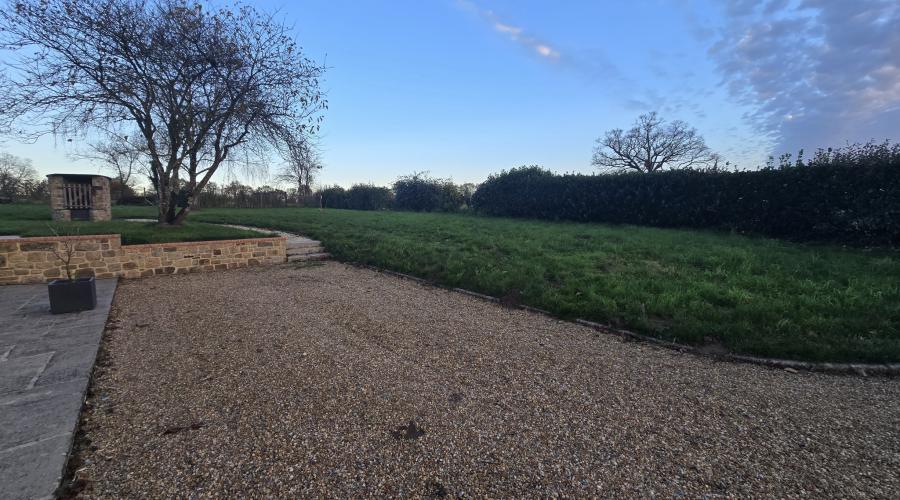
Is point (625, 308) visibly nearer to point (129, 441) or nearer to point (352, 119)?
point (129, 441)

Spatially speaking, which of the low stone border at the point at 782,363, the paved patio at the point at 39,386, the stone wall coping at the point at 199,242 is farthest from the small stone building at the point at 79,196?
the low stone border at the point at 782,363

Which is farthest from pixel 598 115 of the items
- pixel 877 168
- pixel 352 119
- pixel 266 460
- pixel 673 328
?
pixel 266 460

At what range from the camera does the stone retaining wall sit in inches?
230

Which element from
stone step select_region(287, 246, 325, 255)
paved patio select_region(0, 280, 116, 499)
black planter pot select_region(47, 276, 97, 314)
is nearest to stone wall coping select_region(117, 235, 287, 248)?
stone step select_region(287, 246, 325, 255)

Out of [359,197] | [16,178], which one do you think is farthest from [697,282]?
[16,178]

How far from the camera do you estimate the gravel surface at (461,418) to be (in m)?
1.83

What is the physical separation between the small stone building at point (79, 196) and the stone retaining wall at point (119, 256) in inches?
348

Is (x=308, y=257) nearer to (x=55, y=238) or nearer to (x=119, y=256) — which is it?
(x=119, y=256)

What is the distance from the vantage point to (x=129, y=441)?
2100 millimetres

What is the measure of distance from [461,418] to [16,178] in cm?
3583

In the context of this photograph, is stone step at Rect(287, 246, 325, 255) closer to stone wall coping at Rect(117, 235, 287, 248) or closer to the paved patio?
stone wall coping at Rect(117, 235, 287, 248)

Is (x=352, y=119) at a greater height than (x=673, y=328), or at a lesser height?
greater

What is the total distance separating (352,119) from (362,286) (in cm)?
760

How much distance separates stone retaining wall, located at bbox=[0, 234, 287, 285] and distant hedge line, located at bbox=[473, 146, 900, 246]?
1109 cm
